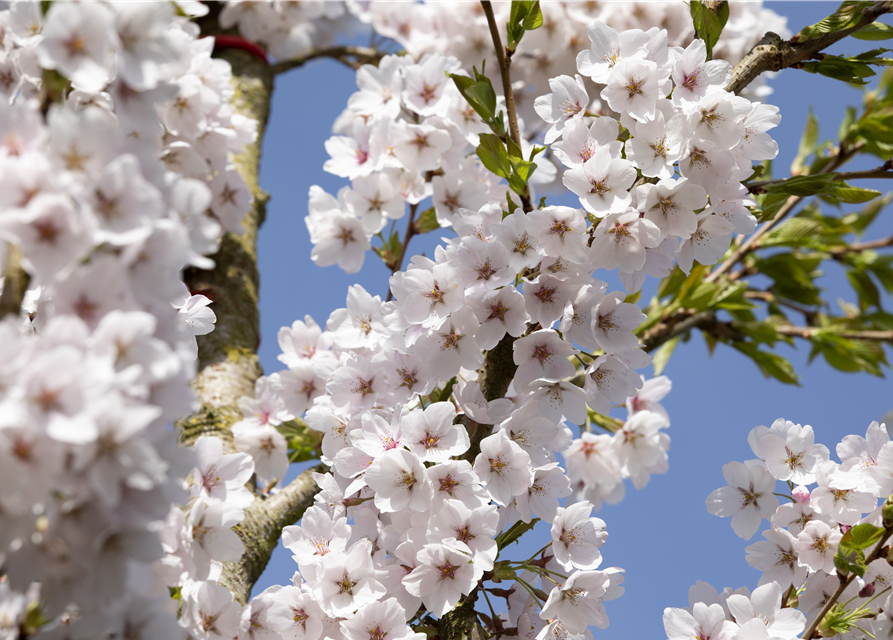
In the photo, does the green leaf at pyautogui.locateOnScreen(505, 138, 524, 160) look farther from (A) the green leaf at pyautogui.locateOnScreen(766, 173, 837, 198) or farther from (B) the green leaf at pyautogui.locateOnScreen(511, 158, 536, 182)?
(A) the green leaf at pyautogui.locateOnScreen(766, 173, 837, 198)

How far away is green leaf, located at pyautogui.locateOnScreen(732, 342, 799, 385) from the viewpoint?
95.3 inches

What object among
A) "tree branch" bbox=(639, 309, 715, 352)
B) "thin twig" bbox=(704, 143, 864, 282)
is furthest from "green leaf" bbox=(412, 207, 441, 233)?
"thin twig" bbox=(704, 143, 864, 282)

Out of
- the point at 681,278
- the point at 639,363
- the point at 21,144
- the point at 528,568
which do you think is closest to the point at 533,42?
the point at 681,278

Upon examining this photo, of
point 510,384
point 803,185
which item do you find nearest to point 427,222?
point 510,384

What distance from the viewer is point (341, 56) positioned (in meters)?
2.87

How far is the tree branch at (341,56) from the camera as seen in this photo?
281 centimetres

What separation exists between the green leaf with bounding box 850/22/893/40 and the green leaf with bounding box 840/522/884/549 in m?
0.87

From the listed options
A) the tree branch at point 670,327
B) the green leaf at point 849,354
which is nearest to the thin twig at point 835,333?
the green leaf at point 849,354

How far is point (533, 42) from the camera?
2.30 m

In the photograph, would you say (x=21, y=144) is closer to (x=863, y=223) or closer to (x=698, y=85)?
(x=698, y=85)

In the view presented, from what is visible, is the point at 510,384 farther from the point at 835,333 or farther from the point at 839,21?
the point at 835,333

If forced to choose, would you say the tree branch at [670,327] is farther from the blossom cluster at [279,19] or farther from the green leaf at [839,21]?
the blossom cluster at [279,19]

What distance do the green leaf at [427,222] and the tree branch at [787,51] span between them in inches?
29.5

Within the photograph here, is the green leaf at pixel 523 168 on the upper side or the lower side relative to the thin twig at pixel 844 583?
upper
